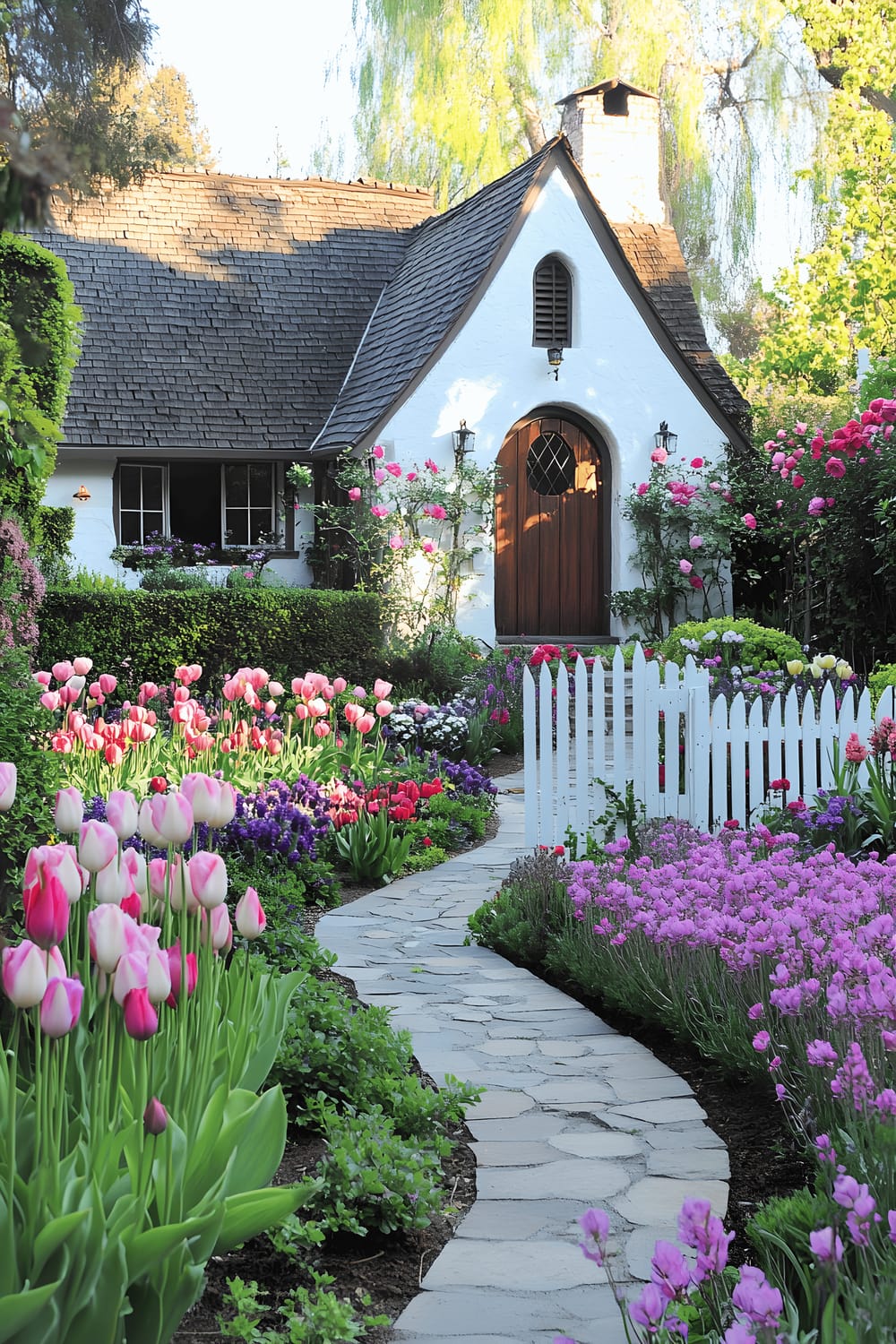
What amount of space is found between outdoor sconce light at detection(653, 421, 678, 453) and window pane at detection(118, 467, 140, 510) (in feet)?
22.1

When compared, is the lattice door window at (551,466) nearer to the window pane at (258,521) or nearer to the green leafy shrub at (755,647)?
the window pane at (258,521)

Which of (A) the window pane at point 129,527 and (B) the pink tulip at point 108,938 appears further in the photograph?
(A) the window pane at point 129,527

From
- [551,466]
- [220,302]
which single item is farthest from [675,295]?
[220,302]

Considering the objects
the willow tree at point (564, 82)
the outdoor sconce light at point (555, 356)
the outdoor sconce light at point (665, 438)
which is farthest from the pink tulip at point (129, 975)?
the willow tree at point (564, 82)

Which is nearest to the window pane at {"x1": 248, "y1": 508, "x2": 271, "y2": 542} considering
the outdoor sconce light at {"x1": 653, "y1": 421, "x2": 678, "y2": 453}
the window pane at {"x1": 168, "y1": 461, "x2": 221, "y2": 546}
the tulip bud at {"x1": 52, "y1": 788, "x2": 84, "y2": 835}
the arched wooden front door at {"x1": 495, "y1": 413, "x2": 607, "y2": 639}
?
the window pane at {"x1": 168, "y1": 461, "x2": 221, "y2": 546}

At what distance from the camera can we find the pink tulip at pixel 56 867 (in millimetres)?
2348

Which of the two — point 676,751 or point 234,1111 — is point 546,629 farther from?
point 234,1111

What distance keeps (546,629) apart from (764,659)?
5.87 metres

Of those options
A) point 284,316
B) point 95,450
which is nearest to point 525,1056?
point 95,450

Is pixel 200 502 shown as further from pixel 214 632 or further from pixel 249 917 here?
pixel 249 917

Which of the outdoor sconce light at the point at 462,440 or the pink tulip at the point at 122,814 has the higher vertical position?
the outdoor sconce light at the point at 462,440

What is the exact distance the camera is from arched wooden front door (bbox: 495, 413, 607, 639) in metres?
15.9

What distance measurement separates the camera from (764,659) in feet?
34.5

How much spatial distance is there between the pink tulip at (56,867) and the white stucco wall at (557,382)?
1291 cm
